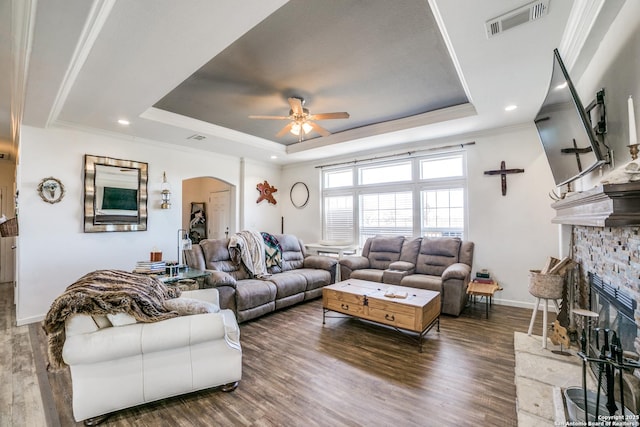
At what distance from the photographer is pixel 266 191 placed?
655 centimetres

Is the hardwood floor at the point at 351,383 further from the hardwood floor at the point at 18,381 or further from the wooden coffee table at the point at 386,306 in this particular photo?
the wooden coffee table at the point at 386,306

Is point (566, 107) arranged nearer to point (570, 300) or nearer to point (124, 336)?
point (570, 300)

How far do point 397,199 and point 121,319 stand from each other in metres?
4.47

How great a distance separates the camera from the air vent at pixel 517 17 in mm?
1791

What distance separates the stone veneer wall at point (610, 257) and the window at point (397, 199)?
6.38 feet

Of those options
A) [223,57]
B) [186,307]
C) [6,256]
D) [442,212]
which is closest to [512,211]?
[442,212]

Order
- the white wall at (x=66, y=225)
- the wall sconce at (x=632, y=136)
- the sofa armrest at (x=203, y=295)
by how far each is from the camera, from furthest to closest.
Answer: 1. the white wall at (x=66, y=225)
2. the sofa armrest at (x=203, y=295)
3. the wall sconce at (x=632, y=136)

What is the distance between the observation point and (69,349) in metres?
1.73

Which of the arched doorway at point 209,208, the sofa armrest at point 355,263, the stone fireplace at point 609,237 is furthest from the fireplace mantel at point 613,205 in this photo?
the arched doorway at point 209,208

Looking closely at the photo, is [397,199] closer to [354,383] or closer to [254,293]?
[254,293]

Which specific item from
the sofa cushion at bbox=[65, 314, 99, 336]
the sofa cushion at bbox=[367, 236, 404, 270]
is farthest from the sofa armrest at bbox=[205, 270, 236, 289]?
the sofa cushion at bbox=[367, 236, 404, 270]

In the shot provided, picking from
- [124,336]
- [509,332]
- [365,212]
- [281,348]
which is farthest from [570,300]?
[124,336]

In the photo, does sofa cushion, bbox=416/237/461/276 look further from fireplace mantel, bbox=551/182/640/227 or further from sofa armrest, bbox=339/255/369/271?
fireplace mantel, bbox=551/182/640/227

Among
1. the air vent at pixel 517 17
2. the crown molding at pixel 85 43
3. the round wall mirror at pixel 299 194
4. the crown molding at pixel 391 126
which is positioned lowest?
the round wall mirror at pixel 299 194
